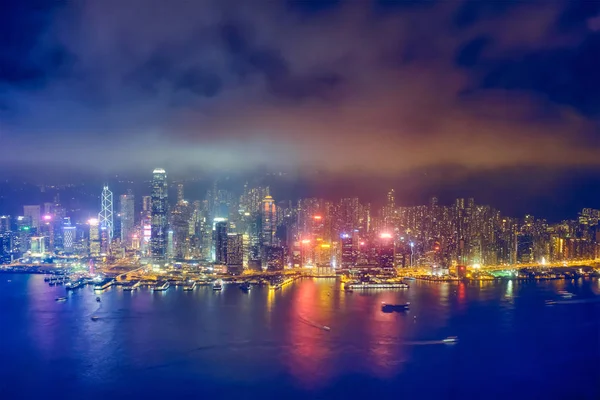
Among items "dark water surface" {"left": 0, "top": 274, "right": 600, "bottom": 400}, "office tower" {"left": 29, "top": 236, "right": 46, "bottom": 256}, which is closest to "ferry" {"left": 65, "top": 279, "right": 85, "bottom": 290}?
"dark water surface" {"left": 0, "top": 274, "right": 600, "bottom": 400}

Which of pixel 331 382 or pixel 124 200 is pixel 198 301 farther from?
pixel 124 200

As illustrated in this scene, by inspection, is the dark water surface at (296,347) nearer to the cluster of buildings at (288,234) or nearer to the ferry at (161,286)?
the ferry at (161,286)

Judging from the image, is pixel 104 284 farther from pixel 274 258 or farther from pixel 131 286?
pixel 274 258

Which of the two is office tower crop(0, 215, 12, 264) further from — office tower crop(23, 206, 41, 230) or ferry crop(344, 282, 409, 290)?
ferry crop(344, 282, 409, 290)

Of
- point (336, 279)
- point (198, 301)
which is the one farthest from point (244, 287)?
point (336, 279)

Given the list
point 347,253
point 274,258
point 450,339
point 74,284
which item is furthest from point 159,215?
→ point 450,339
